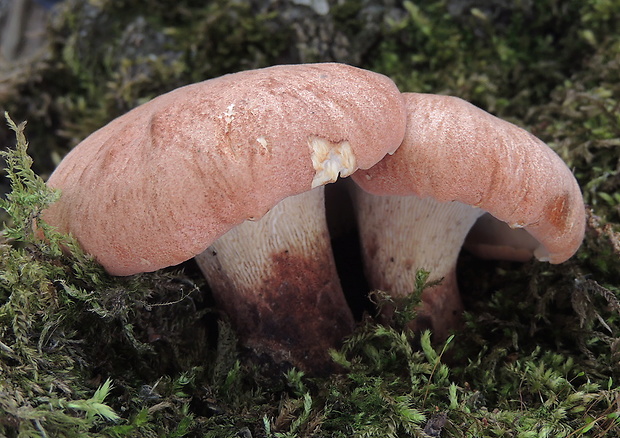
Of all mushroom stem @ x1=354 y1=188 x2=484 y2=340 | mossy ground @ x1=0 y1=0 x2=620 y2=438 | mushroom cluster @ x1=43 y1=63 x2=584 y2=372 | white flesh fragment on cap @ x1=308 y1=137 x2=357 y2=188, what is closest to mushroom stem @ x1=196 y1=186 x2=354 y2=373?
mushroom cluster @ x1=43 y1=63 x2=584 y2=372

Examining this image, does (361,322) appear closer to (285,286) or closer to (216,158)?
(285,286)

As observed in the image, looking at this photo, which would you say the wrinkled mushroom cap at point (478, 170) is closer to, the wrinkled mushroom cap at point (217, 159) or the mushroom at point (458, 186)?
the mushroom at point (458, 186)

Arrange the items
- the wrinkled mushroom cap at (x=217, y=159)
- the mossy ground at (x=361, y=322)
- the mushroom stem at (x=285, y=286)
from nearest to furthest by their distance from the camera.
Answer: the wrinkled mushroom cap at (x=217, y=159) → the mossy ground at (x=361, y=322) → the mushroom stem at (x=285, y=286)

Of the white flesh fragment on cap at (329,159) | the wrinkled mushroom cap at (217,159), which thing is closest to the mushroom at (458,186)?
the wrinkled mushroom cap at (217,159)

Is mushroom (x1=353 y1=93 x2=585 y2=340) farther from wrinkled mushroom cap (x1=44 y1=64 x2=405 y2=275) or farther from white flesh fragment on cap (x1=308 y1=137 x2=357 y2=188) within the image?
white flesh fragment on cap (x1=308 y1=137 x2=357 y2=188)

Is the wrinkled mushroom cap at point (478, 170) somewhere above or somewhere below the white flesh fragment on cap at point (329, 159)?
below

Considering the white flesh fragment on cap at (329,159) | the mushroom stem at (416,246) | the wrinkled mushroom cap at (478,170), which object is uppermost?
the white flesh fragment on cap at (329,159)

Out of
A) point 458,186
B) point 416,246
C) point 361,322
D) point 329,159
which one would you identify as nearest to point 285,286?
point 361,322
